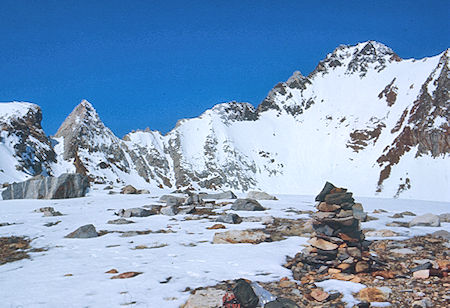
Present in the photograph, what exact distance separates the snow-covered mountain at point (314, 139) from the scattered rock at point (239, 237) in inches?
2990

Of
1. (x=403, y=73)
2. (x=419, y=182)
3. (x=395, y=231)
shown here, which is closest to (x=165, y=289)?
(x=395, y=231)

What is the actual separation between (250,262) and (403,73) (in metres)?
165

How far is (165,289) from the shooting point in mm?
6680

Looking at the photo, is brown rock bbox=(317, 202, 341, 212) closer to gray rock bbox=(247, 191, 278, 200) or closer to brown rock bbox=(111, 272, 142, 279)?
brown rock bbox=(111, 272, 142, 279)

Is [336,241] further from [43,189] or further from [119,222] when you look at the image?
[43,189]

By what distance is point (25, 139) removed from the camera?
75.8 m

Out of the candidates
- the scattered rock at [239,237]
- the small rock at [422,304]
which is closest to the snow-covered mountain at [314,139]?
the scattered rock at [239,237]

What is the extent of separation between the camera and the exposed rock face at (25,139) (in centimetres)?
6894

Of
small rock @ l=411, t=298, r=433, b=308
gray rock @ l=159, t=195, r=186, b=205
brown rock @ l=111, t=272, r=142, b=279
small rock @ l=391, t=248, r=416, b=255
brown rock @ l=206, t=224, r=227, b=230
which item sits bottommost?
brown rock @ l=111, t=272, r=142, b=279

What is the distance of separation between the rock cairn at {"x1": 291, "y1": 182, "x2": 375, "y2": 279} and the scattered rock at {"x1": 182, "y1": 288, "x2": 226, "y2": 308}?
10.3 ft

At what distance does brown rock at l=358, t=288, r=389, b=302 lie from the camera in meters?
5.85

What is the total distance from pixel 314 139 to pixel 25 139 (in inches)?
4954

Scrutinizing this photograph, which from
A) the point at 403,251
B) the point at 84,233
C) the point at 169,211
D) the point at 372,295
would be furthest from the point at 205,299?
the point at 169,211

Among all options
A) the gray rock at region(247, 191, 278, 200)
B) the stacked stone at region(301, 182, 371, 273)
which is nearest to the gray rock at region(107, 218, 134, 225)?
the stacked stone at region(301, 182, 371, 273)
